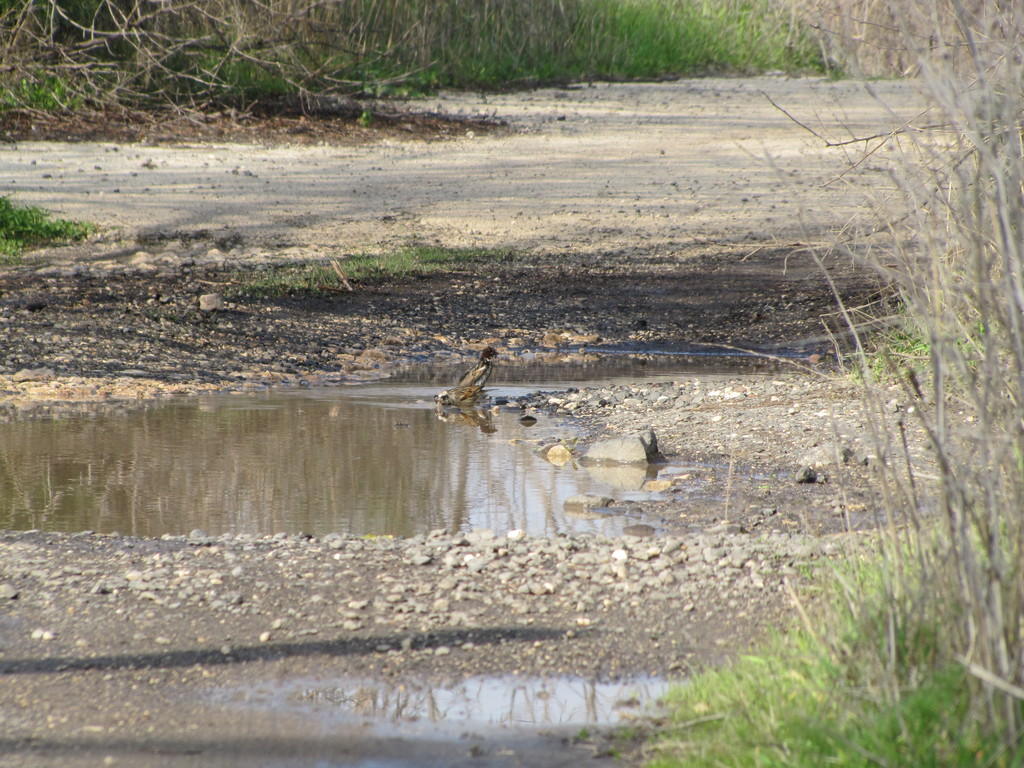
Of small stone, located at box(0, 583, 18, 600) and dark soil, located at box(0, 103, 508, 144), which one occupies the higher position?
dark soil, located at box(0, 103, 508, 144)

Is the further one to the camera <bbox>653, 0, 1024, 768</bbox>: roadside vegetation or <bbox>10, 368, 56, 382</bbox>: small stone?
<bbox>10, 368, 56, 382</bbox>: small stone

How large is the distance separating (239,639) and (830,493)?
2629mm

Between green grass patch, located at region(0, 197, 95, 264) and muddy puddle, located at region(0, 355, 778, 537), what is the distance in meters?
4.34

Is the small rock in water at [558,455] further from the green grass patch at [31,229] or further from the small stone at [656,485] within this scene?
the green grass patch at [31,229]


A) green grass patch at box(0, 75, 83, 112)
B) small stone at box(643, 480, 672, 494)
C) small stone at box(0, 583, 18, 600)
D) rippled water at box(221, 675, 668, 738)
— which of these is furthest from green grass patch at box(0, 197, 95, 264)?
rippled water at box(221, 675, 668, 738)

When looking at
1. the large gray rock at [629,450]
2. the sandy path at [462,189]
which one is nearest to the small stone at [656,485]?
the large gray rock at [629,450]

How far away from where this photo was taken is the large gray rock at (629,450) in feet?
18.7

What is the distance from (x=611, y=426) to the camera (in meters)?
6.56

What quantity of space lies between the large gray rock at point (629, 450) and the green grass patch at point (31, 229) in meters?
6.61

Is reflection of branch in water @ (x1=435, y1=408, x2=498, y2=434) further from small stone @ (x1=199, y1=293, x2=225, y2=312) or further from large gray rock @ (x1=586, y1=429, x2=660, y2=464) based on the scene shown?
small stone @ (x1=199, y1=293, x2=225, y2=312)

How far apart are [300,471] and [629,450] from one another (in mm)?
1554

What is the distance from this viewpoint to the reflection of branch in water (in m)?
6.68

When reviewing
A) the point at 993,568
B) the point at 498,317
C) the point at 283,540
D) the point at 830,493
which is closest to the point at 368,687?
the point at 283,540

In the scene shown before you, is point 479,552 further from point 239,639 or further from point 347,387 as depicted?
point 347,387
